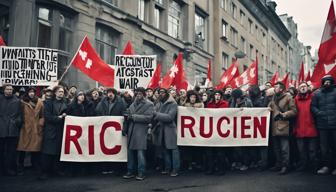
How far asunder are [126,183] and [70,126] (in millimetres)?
1823

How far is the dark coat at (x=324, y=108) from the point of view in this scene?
21.6ft

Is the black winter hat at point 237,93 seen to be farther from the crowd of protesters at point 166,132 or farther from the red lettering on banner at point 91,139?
the red lettering on banner at point 91,139

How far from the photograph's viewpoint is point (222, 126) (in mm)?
7633

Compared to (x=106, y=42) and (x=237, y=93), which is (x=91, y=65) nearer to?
(x=237, y=93)

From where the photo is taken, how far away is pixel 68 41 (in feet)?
44.6

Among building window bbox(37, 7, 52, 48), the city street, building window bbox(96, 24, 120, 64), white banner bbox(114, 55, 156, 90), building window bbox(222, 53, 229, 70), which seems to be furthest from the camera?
building window bbox(222, 53, 229, 70)

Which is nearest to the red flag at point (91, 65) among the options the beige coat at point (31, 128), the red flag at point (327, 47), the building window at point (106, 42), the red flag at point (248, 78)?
the beige coat at point (31, 128)

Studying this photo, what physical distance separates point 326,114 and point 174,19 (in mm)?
15732

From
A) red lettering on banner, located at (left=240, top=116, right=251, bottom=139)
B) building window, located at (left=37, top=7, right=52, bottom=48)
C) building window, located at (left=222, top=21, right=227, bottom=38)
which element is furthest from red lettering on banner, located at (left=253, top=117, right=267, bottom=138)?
building window, located at (left=222, top=21, right=227, bottom=38)

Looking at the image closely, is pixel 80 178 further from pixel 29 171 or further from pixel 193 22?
pixel 193 22

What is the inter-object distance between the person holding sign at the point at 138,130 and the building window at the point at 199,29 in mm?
17266

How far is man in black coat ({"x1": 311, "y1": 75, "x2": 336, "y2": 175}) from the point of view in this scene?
6617 millimetres

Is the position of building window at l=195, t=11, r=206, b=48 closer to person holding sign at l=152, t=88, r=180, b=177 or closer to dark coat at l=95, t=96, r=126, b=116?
dark coat at l=95, t=96, r=126, b=116

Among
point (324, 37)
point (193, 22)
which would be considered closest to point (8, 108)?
point (324, 37)
